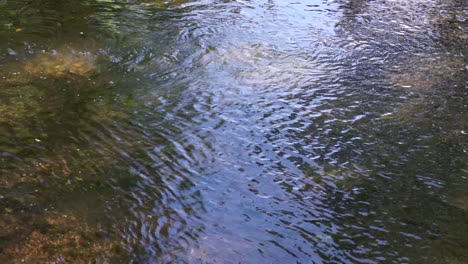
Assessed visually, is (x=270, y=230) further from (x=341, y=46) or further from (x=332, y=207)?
(x=341, y=46)

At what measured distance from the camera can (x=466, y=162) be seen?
500 cm

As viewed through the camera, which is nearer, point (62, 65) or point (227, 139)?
point (227, 139)

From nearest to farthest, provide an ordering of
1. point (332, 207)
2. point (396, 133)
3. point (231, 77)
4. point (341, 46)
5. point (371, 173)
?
point (332, 207)
point (371, 173)
point (396, 133)
point (231, 77)
point (341, 46)

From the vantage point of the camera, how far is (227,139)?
5238mm

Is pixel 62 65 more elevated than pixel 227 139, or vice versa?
pixel 62 65

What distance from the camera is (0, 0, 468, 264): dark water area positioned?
390 centimetres

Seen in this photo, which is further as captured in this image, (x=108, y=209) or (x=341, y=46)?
(x=341, y=46)

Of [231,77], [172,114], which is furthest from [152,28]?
[172,114]

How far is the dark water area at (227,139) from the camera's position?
12.8 ft

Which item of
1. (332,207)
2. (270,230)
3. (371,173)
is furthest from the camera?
(371,173)

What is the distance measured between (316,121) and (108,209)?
8.64 ft

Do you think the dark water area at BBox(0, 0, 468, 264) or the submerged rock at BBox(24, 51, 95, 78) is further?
the submerged rock at BBox(24, 51, 95, 78)

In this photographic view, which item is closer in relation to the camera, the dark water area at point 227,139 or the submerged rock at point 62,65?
the dark water area at point 227,139

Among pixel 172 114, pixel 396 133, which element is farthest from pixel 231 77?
pixel 396 133
